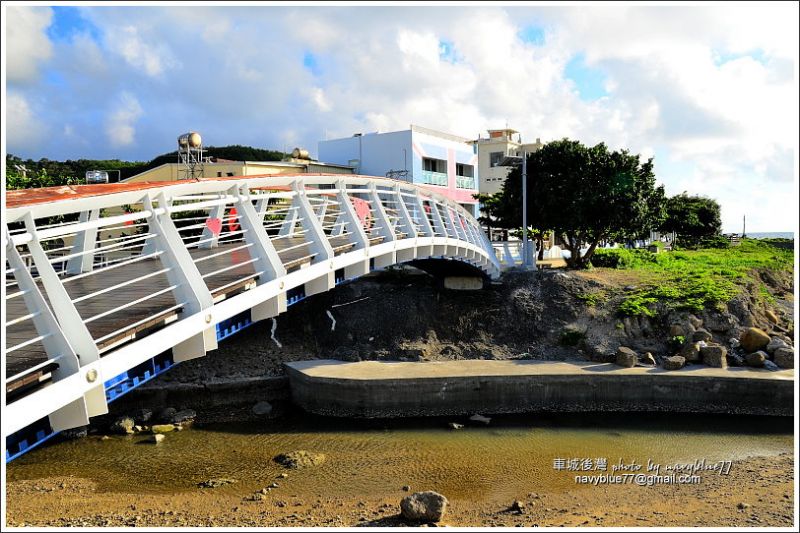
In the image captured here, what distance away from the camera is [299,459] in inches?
496

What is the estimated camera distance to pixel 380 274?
77.1ft

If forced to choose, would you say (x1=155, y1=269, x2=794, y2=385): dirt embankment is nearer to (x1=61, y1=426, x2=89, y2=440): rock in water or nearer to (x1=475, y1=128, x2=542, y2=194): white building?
(x1=61, y1=426, x2=89, y2=440): rock in water

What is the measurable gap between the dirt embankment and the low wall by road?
1624mm

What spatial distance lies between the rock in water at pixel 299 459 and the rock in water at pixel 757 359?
11.3m

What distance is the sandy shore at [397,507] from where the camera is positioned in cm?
980

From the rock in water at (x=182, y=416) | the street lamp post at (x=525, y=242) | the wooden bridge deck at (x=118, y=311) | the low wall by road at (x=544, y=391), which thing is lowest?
the rock in water at (x=182, y=416)

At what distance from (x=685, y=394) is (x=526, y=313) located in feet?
19.5

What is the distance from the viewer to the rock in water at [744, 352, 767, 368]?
1616 cm

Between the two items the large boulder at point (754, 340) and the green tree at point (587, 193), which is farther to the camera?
the green tree at point (587, 193)

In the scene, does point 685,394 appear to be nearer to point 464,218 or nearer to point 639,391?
point 639,391

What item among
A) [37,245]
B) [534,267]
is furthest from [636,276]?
[37,245]

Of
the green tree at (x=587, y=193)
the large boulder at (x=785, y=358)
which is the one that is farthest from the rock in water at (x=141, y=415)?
the green tree at (x=587, y=193)

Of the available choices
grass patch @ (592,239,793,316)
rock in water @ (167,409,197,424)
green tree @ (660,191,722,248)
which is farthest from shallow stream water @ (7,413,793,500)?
green tree @ (660,191,722,248)

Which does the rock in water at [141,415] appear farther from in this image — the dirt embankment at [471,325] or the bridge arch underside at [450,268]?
the bridge arch underside at [450,268]
